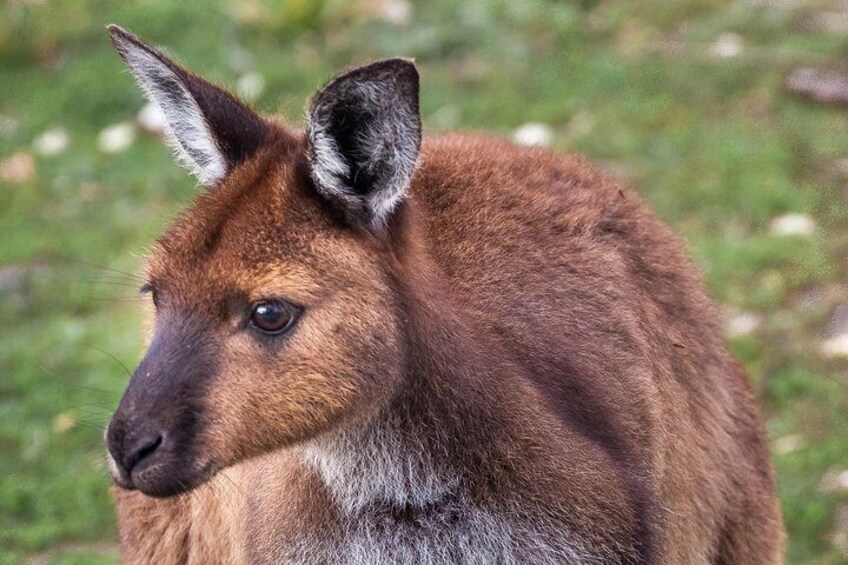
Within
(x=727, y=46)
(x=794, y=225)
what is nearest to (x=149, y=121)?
(x=727, y=46)

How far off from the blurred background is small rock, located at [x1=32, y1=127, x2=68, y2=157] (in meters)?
0.02

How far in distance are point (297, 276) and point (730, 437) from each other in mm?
1823

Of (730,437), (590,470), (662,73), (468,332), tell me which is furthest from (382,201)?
(662,73)

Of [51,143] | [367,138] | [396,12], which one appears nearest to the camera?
[367,138]

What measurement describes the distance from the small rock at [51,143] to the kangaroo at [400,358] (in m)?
5.48

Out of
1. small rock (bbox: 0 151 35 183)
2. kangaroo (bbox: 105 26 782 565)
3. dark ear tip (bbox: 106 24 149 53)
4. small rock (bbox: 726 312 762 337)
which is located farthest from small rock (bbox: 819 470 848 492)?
small rock (bbox: 0 151 35 183)

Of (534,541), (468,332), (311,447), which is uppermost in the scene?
(468,332)

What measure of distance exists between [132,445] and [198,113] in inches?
37.3

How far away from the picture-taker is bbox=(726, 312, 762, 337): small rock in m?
6.73

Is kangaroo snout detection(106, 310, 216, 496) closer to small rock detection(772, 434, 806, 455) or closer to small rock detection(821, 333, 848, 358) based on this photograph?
small rock detection(772, 434, 806, 455)

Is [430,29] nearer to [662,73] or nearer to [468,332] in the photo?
[662,73]

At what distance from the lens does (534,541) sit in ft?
12.5

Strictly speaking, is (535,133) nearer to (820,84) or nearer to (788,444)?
(820,84)

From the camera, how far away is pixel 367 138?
3.49m
